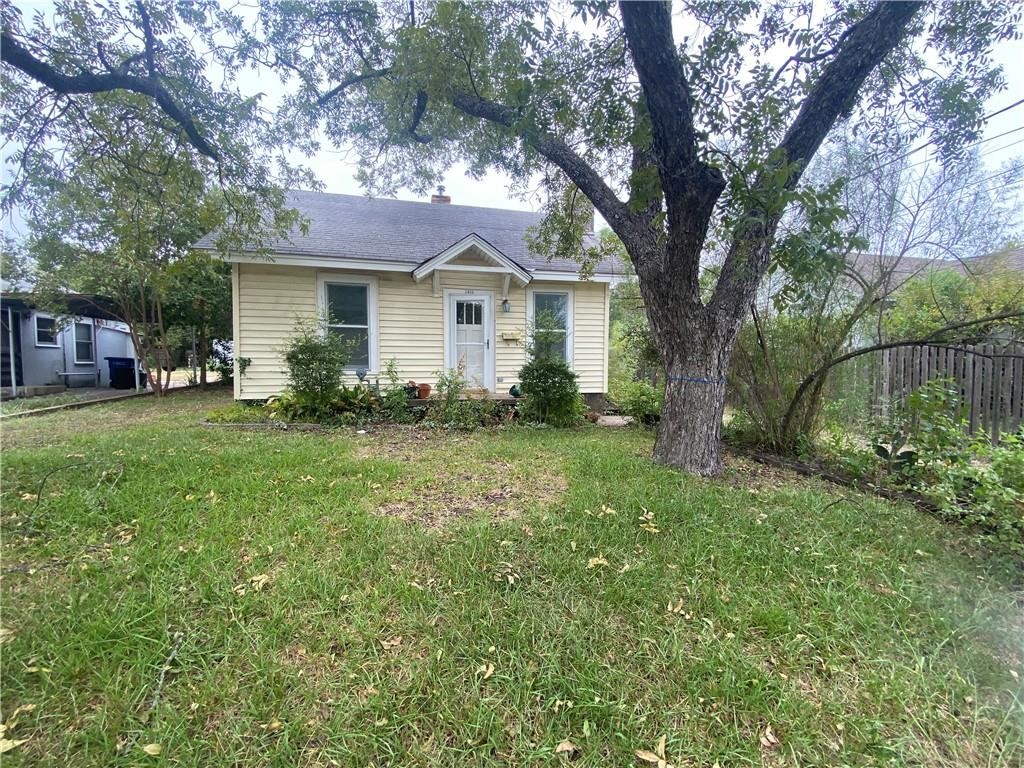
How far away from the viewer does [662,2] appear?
3.38 m

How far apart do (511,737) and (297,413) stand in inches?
265

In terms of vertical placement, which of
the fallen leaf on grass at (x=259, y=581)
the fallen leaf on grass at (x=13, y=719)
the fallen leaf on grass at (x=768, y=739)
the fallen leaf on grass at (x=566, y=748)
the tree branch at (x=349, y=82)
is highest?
the tree branch at (x=349, y=82)

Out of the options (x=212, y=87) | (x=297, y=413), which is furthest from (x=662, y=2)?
(x=297, y=413)

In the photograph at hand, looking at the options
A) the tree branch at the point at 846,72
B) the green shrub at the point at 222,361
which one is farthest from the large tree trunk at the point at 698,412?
the green shrub at the point at 222,361

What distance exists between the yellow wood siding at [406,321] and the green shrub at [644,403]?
1.70 meters

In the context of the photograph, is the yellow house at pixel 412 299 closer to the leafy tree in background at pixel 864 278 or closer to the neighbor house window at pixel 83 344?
the leafy tree in background at pixel 864 278

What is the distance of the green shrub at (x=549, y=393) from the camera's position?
7.39 meters

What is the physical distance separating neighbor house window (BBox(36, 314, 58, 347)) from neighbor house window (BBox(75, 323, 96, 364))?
64.7 inches

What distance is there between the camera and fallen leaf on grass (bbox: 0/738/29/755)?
1.48 meters

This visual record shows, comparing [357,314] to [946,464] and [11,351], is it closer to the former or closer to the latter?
[946,464]

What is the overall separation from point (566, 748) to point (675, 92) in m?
4.36

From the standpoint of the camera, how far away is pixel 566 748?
5.15 feet

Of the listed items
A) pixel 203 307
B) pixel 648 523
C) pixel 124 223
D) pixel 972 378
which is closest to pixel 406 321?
pixel 124 223

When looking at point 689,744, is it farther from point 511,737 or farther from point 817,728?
point 511,737
